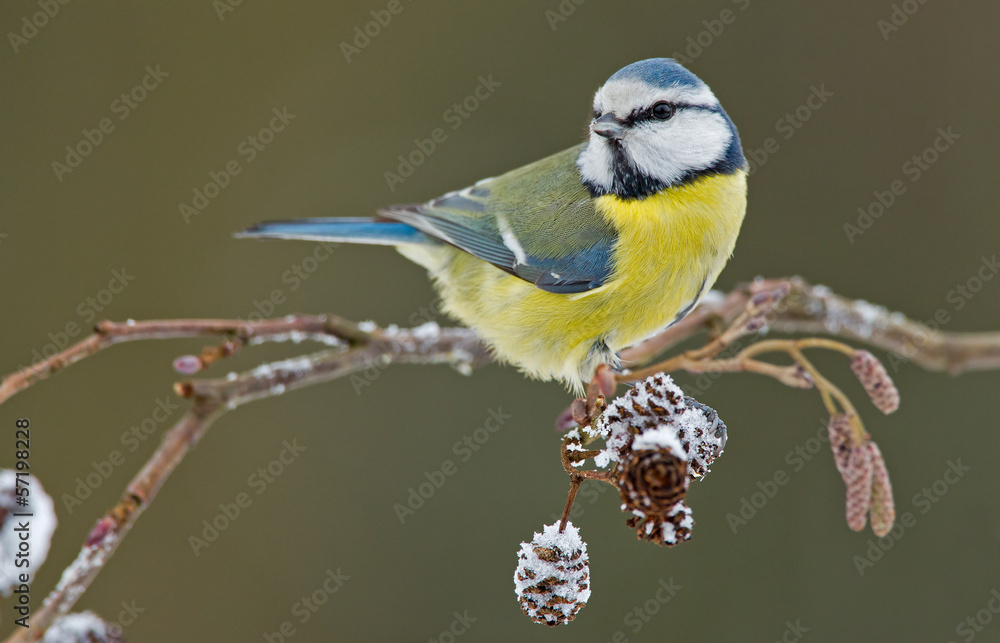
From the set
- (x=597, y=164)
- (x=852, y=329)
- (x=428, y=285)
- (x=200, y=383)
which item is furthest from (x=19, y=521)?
(x=428, y=285)

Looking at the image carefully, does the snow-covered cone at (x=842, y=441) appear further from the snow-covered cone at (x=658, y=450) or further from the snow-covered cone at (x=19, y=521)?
the snow-covered cone at (x=19, y=521)

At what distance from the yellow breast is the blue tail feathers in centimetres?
38

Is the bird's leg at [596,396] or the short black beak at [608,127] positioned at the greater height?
the short black beak at [608,127]

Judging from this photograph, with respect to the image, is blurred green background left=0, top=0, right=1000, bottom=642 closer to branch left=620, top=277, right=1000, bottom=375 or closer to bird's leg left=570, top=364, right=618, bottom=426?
A: branch left=620, top=277, right=1000, bottom=375

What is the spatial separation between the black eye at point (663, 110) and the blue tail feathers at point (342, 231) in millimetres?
684

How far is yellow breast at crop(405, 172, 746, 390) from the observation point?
1610 millimetres

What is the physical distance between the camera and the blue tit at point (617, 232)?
1606 mm

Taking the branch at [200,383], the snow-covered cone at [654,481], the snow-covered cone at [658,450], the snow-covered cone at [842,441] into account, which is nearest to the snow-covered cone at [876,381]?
the snow-covered cone at [842,441]

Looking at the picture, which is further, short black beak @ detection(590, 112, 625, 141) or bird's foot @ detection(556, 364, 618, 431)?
short black beak @ detection(590, 112, 625, 141)

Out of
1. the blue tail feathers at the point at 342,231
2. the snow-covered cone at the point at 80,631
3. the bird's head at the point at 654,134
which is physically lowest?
the snow-covered cone at the point at 80,631

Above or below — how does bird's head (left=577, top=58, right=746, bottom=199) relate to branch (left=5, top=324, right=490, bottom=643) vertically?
above

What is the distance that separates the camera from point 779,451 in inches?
106

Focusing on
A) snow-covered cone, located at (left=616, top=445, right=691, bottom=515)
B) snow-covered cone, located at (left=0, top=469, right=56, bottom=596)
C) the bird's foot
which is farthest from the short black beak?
snow-covered cone, located at (left=0, top=469, right=56, bottom=596)

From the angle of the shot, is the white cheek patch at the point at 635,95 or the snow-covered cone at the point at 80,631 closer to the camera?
the snow-covered cone at the point at 80,631
